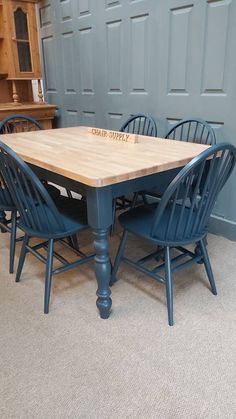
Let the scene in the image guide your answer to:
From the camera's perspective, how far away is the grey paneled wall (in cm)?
211

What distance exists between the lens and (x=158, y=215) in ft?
4.58

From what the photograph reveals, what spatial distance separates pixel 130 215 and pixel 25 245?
60cm

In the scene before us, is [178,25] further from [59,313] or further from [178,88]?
[59,313]

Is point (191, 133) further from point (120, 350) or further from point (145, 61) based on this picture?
point (120, 350)

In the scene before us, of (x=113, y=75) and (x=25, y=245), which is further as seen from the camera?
(x=113, y=75)

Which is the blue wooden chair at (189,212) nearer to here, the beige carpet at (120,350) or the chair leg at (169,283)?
the chair leg at (169,283)

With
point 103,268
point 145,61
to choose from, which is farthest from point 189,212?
point 145,61

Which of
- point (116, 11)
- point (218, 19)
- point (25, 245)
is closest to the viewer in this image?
point (25, 245)

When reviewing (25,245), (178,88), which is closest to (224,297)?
(25,245)

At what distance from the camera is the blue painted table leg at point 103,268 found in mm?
1407

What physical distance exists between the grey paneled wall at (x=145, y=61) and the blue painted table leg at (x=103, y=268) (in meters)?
1.21

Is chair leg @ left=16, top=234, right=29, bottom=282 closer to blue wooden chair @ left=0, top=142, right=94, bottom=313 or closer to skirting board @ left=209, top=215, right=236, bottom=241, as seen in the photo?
blue wooden chair @ left=0, top=142, right=94, bottom=313

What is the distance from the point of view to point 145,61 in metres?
2.60

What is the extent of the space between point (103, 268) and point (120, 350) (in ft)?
1.16
